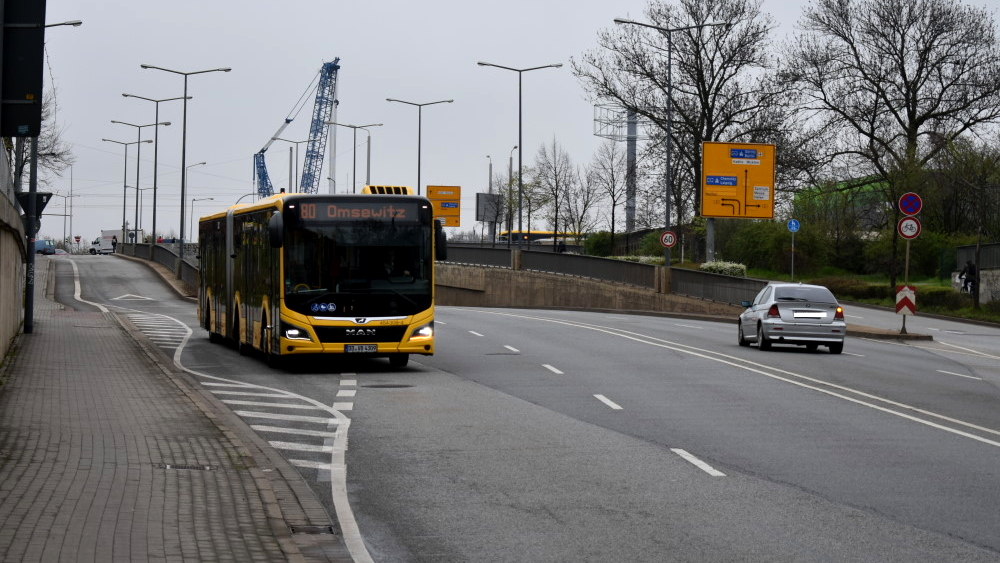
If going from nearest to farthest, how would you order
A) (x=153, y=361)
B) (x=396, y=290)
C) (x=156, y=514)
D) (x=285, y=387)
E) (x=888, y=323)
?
1. (x=156, y=514)
2. (x=285, y=387)
3. (x=396, y=290)
4. (x=153, y=361)
5. (x=888, y=323)

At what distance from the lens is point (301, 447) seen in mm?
12703

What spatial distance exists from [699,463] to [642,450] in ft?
3.21

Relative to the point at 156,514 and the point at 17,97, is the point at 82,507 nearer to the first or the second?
the point at 156,514

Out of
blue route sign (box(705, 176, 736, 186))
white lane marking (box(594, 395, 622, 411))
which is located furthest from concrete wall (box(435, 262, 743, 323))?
white lane marking (box(594, 395, 622, 411))

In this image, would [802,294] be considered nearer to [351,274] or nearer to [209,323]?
[351,274]

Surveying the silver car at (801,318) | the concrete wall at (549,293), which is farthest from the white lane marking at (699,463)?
the concrete wall at (549,293)

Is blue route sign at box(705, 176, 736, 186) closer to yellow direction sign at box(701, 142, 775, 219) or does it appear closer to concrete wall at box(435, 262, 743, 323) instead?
yellow direction sign at box(701, 142, 775, 219)

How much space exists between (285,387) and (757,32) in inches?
1805

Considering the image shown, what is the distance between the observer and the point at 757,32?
61.1 metres

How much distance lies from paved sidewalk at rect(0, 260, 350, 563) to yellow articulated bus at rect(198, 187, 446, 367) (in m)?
3.64

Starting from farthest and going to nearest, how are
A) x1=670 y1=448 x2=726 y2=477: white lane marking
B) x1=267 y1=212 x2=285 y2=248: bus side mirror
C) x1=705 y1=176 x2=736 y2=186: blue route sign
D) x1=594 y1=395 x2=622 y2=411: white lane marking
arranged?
x1=705 y1=176 x2=736 y2=186: blue route sign < x1=267 y1=212 x2=285 y2=248: bus side mirror < x1=594 y1=395 x2=622 y2=411: white lane marking < x1=670 y1=448 x2=726 y2=477: white lane marking

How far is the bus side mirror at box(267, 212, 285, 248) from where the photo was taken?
842 inches

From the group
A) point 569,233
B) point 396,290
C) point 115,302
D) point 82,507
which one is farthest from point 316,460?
point 569,233

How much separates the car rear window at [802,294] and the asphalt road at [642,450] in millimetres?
1933
